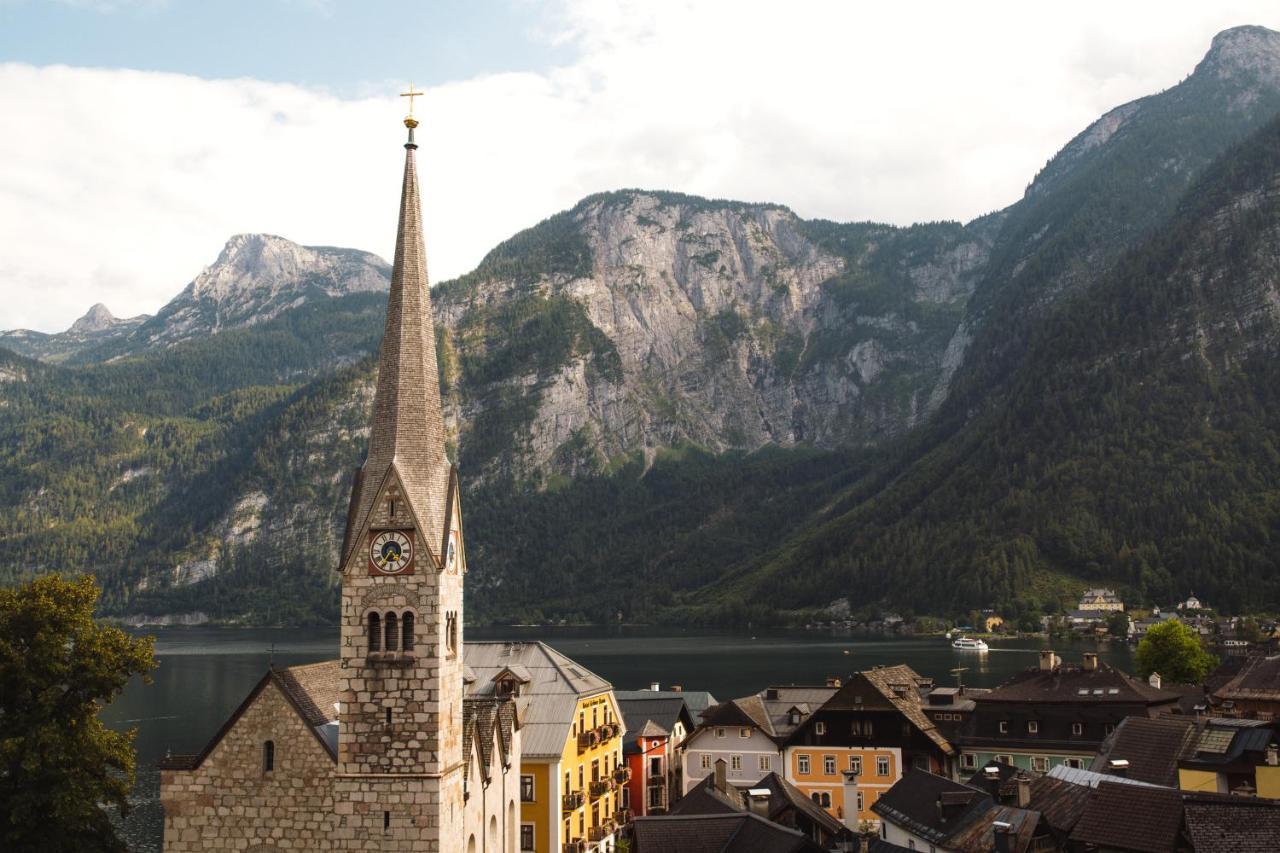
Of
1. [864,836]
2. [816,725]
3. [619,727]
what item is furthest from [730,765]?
[864,836]

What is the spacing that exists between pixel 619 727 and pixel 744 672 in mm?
122819

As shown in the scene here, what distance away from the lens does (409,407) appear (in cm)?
3681

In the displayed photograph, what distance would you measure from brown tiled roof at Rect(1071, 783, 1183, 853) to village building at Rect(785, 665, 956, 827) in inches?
1474

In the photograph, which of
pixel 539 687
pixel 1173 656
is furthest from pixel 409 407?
pixel 1173 656

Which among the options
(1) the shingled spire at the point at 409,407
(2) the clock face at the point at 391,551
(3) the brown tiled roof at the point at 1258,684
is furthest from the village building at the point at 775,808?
(3) the brown tiled roof at the point at 1258,684

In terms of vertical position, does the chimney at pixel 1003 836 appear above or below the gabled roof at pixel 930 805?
above

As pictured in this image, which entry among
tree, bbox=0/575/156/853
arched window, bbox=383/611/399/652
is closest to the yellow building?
tree, bbox=0/575/156/853

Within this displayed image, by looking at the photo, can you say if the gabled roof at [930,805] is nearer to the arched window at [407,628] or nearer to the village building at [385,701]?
the village building at [385,701]

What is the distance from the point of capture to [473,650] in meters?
75.1

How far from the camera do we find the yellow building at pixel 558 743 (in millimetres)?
64562

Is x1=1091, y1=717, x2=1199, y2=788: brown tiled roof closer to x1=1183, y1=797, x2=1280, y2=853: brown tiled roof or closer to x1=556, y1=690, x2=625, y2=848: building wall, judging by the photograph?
x1=1183, y1=797, x2=1280, y2=853: brown tiled roof

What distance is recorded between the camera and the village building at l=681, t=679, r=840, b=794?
85.4 m

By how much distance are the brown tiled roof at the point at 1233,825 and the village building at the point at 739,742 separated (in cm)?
4754

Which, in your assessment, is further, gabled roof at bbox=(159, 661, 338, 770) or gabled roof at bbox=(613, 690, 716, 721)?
gabled roof at bbox=(613, 690, 716, 721)
